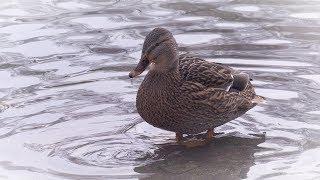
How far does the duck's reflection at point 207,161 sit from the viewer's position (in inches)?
232

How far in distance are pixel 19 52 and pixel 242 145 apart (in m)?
3.51

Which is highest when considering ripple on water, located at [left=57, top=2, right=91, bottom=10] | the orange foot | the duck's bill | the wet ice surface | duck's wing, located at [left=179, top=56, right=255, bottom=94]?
the duck's bill

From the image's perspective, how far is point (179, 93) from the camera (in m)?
6.46

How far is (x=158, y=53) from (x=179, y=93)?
0.37m

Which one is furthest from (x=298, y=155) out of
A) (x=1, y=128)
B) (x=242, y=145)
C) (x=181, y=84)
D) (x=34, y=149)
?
(x=1, y=128)

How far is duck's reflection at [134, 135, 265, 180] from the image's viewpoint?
5.90 m

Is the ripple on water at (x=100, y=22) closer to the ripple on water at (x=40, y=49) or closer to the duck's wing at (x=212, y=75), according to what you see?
the ripple on water at (x=40, y=49)

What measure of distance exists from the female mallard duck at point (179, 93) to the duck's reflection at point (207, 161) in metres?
0.18

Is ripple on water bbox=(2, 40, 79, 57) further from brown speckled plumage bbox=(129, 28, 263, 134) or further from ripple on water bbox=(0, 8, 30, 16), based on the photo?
brown speckled plumage bbox=(129, 28, 263, 134)

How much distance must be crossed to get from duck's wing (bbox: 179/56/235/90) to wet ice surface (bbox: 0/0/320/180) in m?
0.44

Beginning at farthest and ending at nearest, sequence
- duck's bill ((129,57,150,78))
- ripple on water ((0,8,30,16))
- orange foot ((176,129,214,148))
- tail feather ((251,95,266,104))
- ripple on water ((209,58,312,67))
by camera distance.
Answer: ripple on water ((0,8,30,16))
ripple on water ((209,58,312,67))
tail feather ((251,95,266,104))
orange foot ((176,129,214,148))
duck's bill ((129,57,150,78))

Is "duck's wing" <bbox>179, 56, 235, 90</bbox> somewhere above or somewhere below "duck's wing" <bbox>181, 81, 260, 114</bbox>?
above

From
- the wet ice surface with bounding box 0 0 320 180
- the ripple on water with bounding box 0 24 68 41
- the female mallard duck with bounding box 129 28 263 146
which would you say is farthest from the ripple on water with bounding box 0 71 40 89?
the female mallard duck with bounding box 129 28 263 146

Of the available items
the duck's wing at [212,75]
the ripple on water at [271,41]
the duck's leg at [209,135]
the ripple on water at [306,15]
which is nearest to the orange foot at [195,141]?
the duck's leg at [209,135]
